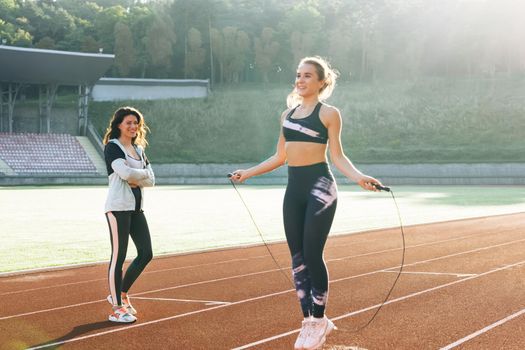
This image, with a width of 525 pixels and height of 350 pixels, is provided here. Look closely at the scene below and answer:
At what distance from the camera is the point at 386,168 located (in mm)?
56938

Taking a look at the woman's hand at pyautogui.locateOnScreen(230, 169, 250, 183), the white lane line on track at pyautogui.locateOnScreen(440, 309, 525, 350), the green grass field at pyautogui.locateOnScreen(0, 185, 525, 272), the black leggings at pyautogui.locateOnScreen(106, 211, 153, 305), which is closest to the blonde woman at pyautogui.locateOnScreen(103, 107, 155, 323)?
the black leggings at pyautogui.locateOnScreen(106, 211, 153, 305)

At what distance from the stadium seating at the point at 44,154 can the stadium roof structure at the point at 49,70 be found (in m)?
3.32

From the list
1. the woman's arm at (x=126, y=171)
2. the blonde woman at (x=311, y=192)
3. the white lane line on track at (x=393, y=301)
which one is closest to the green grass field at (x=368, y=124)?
the white lane line on track at (x=393, y=301)

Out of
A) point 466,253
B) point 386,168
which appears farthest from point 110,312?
point 386,168

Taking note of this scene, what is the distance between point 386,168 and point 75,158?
25.0 meters

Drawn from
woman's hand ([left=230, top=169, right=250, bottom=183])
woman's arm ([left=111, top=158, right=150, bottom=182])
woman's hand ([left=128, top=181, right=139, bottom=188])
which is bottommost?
woman's hand ([left=128, top=181, right=139, bottom=188])

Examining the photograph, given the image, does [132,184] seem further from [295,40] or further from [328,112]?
[295,40]

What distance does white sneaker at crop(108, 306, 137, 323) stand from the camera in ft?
25.0

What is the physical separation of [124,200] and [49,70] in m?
60.6

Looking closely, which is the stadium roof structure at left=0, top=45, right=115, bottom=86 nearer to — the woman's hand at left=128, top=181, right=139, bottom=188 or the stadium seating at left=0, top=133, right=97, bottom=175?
the stadium seating at left=0, top=133, right=97, bottom=175

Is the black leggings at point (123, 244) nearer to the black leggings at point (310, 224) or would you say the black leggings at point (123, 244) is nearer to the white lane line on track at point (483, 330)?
the black leggings at point (310, 224)

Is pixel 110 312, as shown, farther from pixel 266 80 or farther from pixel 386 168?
pixel 266 80

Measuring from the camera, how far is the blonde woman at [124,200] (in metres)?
7.69

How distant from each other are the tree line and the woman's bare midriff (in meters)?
96.4
